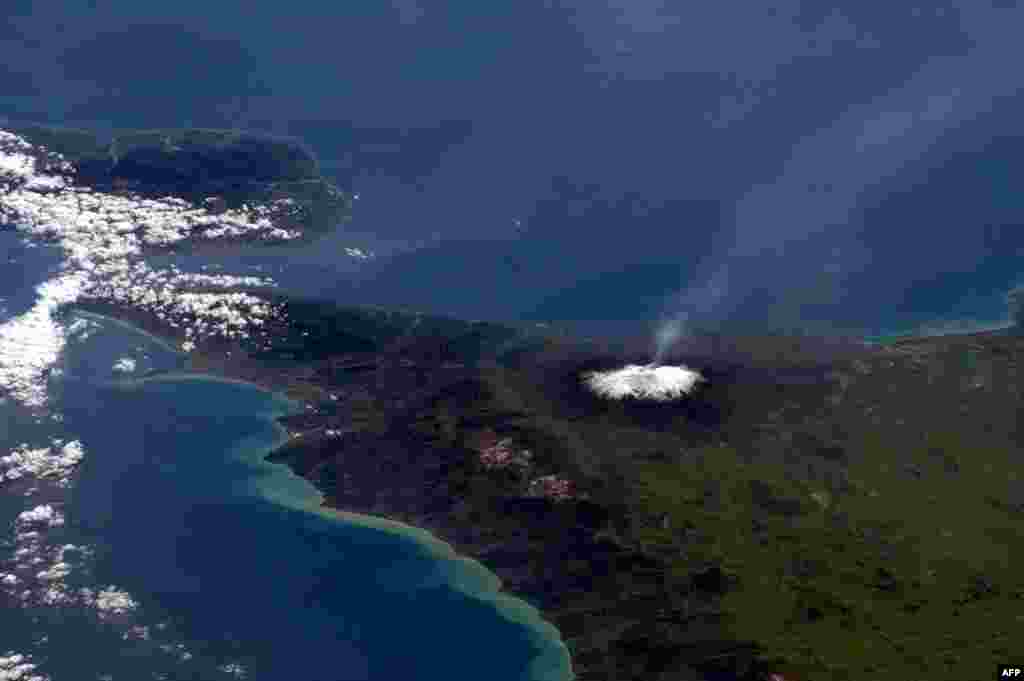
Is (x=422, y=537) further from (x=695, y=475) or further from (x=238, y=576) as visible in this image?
(x=695, y=475)

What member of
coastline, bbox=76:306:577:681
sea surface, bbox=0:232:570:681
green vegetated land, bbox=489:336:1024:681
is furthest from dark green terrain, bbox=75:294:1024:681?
sea surface, bbox=0:232:570:681

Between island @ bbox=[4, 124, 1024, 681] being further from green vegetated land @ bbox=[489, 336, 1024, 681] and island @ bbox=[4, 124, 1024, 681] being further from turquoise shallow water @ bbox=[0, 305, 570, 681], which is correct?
turquoise shallow water @ bbox=[0, 305, 570, 681]

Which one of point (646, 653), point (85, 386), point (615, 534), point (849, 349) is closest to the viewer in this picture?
point (646, 653)

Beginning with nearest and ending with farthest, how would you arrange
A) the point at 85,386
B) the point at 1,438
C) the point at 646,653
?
the point at 646,653 → the point at 1,438 → the point at 85,386

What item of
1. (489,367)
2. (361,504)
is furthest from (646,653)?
(489,367)

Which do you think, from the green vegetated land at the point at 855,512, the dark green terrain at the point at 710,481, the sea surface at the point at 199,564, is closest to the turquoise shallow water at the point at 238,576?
the sea surface at the point at 199,564

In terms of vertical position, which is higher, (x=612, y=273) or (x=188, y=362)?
(x=612, y=273)

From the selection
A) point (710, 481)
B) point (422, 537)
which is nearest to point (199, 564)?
point (422, 537)

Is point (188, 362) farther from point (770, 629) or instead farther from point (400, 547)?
point (770, 629)
